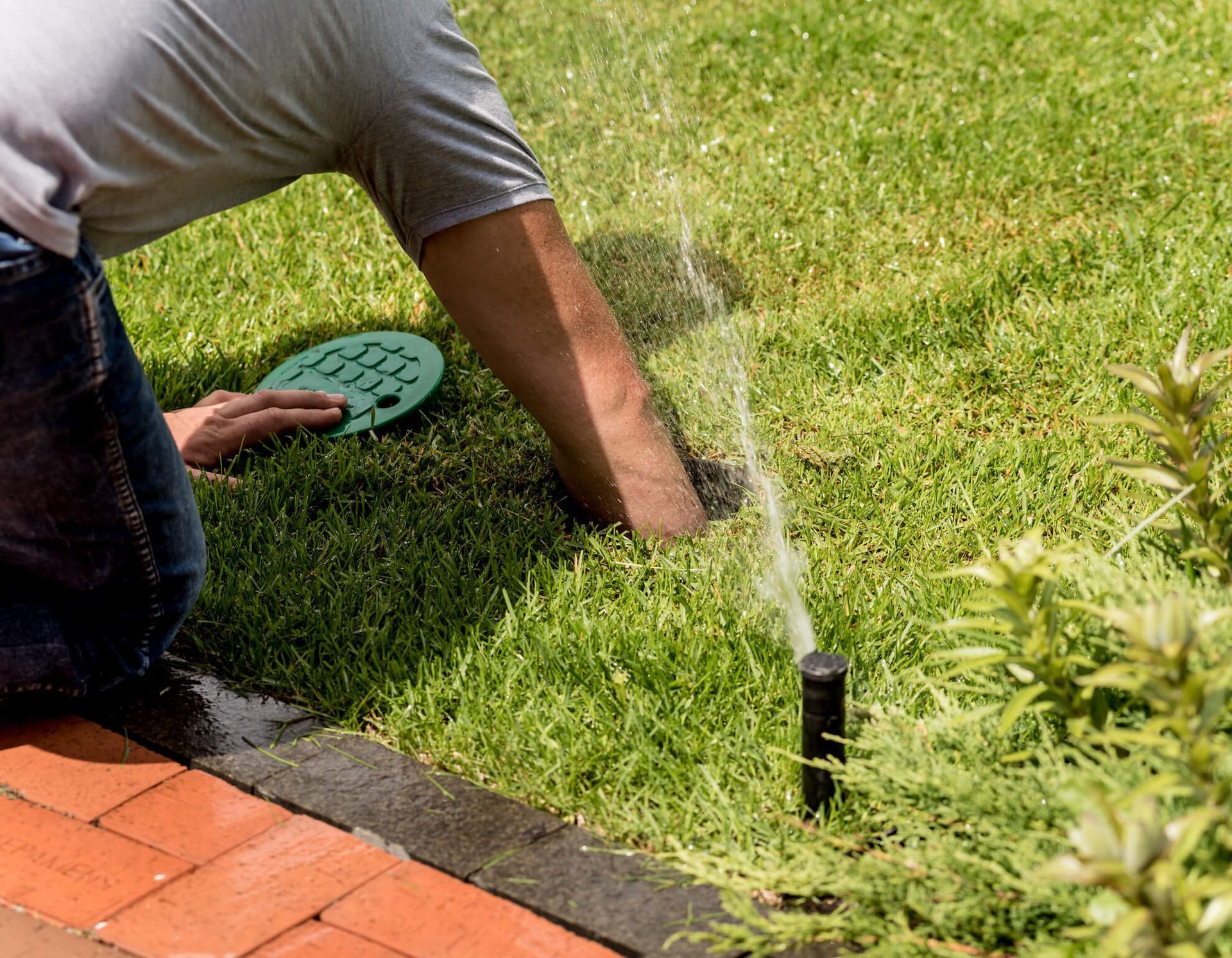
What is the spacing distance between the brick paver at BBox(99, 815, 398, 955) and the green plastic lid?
1309 millimetres

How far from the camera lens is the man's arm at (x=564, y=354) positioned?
2.50 metres

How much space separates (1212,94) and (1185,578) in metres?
2.87

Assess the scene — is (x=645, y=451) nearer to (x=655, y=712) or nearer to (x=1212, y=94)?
(x=655, y=712)

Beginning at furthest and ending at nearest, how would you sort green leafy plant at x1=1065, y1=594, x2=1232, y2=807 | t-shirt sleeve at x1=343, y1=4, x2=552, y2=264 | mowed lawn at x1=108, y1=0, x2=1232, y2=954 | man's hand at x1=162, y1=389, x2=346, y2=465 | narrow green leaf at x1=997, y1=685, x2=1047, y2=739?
man's hand at x1=162, y1=389, x2=346, y2=465, t-shirt sleeve at x1=343, y1=4, x2=552, y2=264, mowed lawn at x1=108, y1=0, x2=1232, y2=954, narrow green leaf at x1=997, y1=685, x2=1047, y2=739, green leafy plant at x1=1065, y1=594, x2=1232, y2=807

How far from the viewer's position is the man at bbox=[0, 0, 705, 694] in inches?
72.2

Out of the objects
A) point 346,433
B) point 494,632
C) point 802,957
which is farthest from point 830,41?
point 802,957

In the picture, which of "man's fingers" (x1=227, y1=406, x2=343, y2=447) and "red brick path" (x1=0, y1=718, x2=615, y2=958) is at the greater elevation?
"man's fingers" (x1=227, y1=406, x2=343, y2=447)

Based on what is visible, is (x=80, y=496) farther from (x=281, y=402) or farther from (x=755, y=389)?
(x=755, y=389)

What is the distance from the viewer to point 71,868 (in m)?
1.86

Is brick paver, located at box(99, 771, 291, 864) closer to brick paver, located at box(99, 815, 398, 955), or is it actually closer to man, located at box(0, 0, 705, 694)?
brick paver, located at box(99, 815, 398, 955)

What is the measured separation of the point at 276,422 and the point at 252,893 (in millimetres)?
1405

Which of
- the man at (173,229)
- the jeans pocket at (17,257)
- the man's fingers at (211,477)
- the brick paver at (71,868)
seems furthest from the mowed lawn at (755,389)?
the jeans pocket at (17,257)

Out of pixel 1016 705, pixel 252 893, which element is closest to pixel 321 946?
pixel 252 893

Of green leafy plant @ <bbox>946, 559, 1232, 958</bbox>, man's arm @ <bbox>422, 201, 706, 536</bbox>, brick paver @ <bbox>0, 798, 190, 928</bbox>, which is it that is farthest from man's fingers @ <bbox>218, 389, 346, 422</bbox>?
green leafy plant @ <bbox>946, 559, 1232, 958</bbox>
